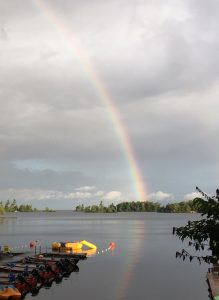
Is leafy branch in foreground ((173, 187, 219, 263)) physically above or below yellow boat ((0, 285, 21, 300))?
above

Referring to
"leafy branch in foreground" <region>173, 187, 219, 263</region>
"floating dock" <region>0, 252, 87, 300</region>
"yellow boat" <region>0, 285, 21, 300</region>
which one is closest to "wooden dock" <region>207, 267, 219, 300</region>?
"yellow boat" <region>0, 285, 21, 300</region>

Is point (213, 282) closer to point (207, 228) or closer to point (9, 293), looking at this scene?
point (9, 293)

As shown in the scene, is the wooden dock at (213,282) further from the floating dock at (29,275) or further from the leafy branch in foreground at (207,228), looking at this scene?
the leafy branch in foreground at (207,228)

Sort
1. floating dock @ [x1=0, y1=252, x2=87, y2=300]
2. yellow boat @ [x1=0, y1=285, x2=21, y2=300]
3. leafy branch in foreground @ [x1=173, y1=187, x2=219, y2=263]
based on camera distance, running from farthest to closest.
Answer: floating dock @ [x1=0, y1=252, x2=87, y2=300]
yellow boat @ [x1=0, y1=285, x2=21, y2=300]
leafy branch in foreground @ [x1=173, y1=187, x2=219, y2=263]

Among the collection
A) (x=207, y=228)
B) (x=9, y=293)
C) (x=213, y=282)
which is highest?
(x=207, y=228)

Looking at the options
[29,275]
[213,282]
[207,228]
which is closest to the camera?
[207,228]

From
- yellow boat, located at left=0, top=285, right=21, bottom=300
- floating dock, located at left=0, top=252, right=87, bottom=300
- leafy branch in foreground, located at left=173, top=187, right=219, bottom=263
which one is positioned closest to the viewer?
leafy branch in foreground, located at left=173, top=187, right=219, bottom=263

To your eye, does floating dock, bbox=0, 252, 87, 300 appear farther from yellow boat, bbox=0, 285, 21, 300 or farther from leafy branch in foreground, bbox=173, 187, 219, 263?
leafy branch in foreground, bbox=173, 187, 219, 263

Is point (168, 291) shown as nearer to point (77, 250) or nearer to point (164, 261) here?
point (164, 261)

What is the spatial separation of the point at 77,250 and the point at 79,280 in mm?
37069

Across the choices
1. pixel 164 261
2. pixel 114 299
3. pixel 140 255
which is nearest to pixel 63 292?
pixel 114 299

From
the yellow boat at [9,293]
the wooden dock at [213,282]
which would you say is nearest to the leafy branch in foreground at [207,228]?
the wooden dock at [213,282]

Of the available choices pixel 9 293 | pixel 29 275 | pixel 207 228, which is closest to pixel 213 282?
pixel 29 275

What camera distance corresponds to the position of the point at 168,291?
60.1 m
